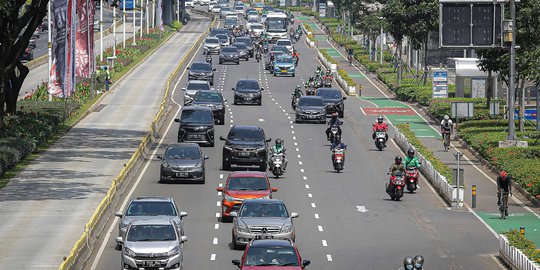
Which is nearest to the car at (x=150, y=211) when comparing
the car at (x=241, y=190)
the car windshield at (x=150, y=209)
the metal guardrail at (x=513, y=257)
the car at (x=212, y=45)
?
the car windshield at (x=150, y=209)

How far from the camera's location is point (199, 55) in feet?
424

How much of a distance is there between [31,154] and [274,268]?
3342 centimetres

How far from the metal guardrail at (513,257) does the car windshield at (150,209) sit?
29.8 ft

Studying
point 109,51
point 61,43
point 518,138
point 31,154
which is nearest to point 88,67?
point 61,43

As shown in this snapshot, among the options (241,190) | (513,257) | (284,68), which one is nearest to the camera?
(513,257)

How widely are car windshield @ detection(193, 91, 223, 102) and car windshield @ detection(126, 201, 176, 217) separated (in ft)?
118

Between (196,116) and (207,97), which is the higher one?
(207,97)

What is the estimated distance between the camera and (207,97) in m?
74.6

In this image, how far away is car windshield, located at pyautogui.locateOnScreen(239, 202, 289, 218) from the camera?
124 ft

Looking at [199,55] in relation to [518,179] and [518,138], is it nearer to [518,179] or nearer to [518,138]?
[518,138]

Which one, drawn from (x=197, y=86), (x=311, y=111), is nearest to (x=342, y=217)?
(x=311, y=111)

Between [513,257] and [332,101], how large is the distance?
1775 inches

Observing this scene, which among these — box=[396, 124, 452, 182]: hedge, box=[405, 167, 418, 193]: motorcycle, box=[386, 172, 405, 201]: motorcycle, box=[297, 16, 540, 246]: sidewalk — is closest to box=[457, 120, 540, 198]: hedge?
box=[297, 16, 540, 246]: sidewalk

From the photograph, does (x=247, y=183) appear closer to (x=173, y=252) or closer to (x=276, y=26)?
(x=173, y=252)
